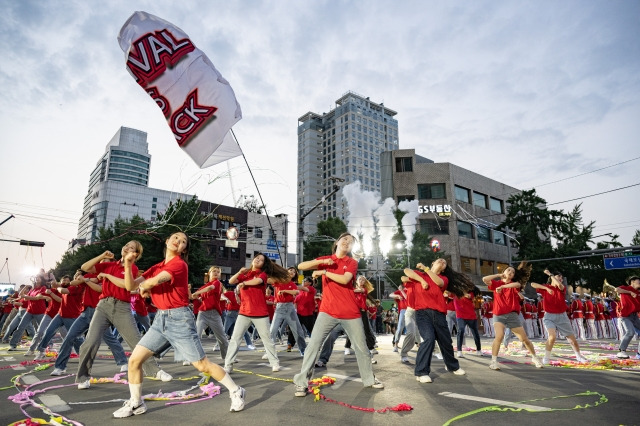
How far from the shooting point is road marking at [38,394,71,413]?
426 centimetres

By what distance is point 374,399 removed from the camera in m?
4.72

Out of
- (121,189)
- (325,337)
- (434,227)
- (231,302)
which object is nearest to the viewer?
(325,337)

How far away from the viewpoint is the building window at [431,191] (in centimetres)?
4706

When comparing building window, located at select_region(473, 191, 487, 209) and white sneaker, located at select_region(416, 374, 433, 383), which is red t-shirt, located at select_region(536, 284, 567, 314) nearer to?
white sneaker, located at select_region(416, 374, 433, 383)

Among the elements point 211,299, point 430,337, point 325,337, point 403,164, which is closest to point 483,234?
point 403,164

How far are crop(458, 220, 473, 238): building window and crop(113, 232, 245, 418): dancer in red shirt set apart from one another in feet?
147

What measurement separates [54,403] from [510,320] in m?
7.56

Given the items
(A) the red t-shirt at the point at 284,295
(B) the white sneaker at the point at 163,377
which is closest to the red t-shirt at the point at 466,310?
(A) the red t-shirt at the point at 284,295

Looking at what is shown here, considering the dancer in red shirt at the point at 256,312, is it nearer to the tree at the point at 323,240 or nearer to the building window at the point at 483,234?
the tree at the point at 323,240

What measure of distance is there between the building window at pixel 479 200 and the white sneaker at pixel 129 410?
1964 inches

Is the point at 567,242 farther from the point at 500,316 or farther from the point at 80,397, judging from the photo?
the point at 80,397

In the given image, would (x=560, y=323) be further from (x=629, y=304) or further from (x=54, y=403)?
(x=54, y=403)

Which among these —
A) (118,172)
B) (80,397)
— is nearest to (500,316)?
(80,397)

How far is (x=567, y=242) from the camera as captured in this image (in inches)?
1411
